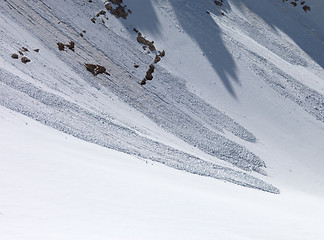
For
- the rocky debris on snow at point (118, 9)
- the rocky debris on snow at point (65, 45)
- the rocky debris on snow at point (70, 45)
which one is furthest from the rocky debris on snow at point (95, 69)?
the rocky debris on snow at point (118, 9)

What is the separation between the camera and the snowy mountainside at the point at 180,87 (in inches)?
1015

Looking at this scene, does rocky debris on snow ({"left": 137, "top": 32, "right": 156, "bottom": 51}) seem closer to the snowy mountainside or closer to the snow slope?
the snowy mountainside

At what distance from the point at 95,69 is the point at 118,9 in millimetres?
6824

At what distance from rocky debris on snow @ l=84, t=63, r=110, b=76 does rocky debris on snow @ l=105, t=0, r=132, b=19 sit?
5.83 m

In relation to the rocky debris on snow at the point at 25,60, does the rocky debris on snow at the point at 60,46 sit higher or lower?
higher

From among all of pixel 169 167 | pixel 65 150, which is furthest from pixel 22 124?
pixel 169 167

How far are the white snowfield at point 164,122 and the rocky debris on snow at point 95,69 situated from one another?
0.35 meters

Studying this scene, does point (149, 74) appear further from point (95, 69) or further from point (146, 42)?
point (95, 69)

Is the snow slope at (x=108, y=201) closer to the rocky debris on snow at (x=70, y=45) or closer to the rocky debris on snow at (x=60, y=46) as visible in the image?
the rocky debris on snow at (x=60, y=46)

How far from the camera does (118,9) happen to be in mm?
34781

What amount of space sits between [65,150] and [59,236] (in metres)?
9.58

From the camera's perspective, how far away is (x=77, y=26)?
107ft

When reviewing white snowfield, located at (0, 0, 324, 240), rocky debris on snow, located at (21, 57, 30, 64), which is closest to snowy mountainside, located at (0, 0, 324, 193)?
white snowfield, located at (0, 0, 324, 240)

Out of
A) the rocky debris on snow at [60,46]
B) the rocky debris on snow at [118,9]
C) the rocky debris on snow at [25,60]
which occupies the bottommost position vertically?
the rocky debris on snow at [25,60]
